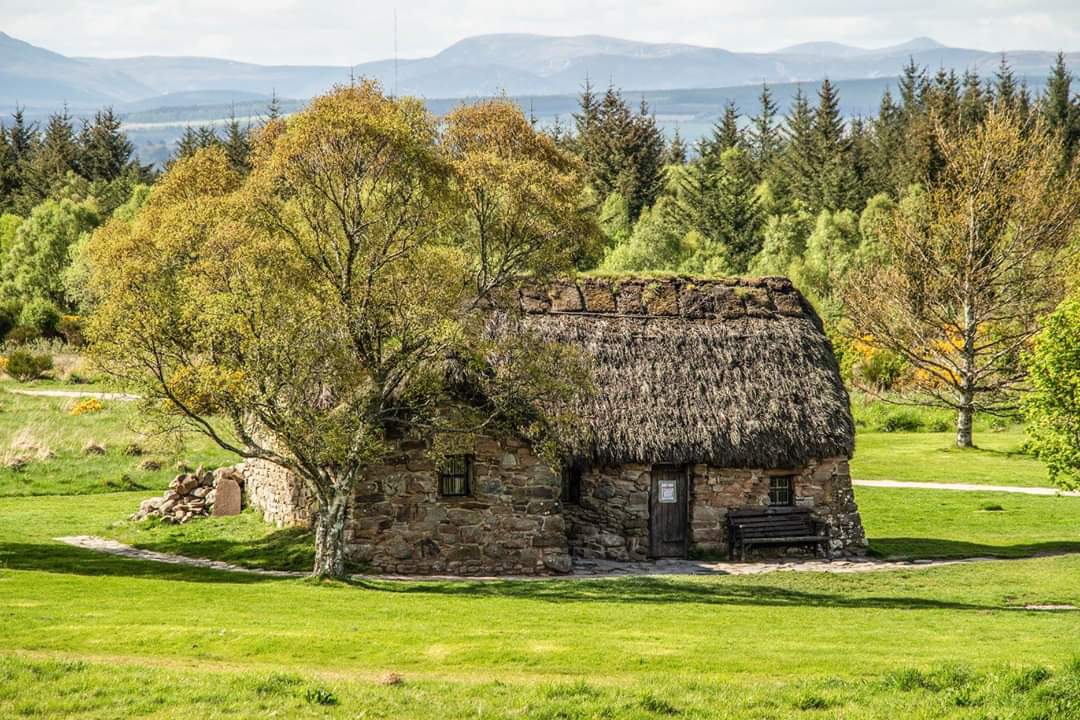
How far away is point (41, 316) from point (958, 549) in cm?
5101

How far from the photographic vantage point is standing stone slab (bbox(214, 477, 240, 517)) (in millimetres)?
29953

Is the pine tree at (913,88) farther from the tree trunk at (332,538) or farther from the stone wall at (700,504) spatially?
the tree trunk at (332,538)

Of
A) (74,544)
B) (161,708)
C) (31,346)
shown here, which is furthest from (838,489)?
(31,346)

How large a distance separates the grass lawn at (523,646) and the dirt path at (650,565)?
1319mm

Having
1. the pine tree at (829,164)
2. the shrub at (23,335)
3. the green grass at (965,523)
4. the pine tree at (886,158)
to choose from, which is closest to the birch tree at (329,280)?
the green grass at (965,523)

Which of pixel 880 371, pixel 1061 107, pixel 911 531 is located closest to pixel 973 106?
pixel 1061 107

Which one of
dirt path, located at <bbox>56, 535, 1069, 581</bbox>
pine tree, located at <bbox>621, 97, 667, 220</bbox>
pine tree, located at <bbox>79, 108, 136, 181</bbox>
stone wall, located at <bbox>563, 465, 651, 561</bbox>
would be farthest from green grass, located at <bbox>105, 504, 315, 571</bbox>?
pine tree, located at <bbox>79, 108, 136, 181</bbox>

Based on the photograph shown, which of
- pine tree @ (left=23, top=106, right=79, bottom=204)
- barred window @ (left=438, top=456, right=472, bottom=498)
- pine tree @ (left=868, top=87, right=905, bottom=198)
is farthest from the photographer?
pine tree @ (left=23, top=106, right=79, bottom=204)

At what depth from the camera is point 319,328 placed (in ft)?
68.7

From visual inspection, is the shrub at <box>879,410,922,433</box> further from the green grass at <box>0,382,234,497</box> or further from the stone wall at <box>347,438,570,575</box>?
the stone wall at <box>347,438,570,575</box>

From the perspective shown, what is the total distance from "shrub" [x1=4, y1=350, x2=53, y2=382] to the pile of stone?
2507 cm

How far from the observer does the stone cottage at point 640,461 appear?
82.9ft

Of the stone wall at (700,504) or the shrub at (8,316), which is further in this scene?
the shrub at (8,316)

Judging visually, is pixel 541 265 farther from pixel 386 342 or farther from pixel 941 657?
pixel 941 657
